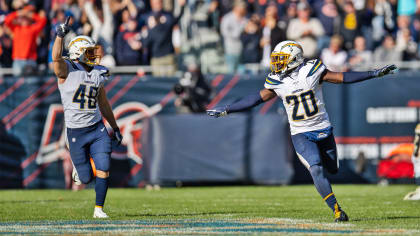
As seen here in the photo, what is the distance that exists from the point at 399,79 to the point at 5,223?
30.6 feet

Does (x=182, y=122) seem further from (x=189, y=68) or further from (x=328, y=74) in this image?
(x=328, y=74)

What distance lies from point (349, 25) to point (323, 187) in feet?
29.8

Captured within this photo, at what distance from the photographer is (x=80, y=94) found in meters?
9.23

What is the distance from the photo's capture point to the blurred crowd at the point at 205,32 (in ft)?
51.0

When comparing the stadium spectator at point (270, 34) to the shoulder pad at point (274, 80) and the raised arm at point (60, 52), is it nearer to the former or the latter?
the shoulder pad at point (274, 80)

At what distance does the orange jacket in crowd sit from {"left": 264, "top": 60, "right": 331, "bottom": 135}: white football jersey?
25.6 ft

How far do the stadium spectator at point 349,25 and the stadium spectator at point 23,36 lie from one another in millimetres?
5794

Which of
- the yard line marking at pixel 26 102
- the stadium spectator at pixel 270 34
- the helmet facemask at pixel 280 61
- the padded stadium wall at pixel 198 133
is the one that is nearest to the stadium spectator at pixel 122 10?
the padded stadium wall at pixel 198 133

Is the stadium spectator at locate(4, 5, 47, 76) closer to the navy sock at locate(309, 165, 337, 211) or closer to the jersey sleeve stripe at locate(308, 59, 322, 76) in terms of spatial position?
the jersey sleeve stripe at locate(308, 59, 322, 76)

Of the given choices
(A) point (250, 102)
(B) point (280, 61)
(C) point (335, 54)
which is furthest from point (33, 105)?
(B) point (280, 61)

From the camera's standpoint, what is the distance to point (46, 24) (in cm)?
1555

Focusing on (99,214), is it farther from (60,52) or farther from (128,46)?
(128,46)

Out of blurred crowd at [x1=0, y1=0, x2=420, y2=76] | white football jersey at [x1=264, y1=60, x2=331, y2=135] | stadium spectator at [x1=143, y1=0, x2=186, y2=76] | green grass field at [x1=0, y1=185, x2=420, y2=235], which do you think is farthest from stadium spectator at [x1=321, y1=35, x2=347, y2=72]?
white football jersey at [x1=264, y1=60, x2=331, y2=135]

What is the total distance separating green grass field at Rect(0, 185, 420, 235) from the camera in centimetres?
743
